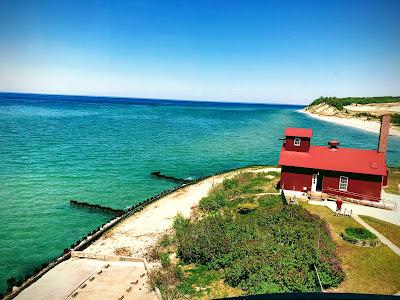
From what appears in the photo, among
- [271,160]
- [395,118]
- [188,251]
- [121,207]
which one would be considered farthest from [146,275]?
[395,118]

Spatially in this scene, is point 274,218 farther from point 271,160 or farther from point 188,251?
point 271,160

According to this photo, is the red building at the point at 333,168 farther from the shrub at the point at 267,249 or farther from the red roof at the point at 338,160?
the shrub at the point at 267,249

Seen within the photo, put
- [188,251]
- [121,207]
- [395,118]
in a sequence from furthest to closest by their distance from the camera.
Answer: [395,118]
[121,207]
[188,251]

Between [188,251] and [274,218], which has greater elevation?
[274,218]

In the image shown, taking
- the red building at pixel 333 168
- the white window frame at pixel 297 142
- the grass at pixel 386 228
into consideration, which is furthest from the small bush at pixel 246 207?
the white window frame at pixel 297 142

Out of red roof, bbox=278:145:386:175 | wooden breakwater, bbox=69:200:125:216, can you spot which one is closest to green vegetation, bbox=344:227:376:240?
red roof, bbox=278:145:386:175

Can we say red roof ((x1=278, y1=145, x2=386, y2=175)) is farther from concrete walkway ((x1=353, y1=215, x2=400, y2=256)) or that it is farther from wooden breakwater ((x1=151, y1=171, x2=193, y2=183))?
wooden breakwater ((x1=151, y1=171, x2=193, y2=183))
